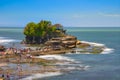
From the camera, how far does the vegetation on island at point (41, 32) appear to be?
162 m

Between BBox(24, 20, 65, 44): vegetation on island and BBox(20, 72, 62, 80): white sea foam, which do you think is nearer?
BBox(20, 72, 62, 80): white sea foam

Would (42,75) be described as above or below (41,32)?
below

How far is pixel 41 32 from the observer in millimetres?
162625

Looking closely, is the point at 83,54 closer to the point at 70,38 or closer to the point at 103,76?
the point at 70,38

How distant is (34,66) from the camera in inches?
3647

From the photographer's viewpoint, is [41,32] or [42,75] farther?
[41,32]

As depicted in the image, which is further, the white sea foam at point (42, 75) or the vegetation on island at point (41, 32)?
the vegetation on island at point (41, 32)

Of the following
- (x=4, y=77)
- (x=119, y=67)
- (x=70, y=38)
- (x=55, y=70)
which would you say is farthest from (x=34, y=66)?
(x=70, y=38)

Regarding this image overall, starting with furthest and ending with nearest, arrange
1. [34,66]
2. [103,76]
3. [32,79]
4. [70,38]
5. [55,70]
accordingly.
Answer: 1. [70,38]
2. [34,66]
3. [55,70]
4. [103,76]
5. [32,79]

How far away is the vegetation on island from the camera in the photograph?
161500 mm

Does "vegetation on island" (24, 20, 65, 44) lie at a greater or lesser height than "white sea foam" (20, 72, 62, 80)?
greater

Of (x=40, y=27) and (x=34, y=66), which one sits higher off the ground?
(x=40, y=27)

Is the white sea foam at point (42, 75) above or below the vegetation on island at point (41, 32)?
below

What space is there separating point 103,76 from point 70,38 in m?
63.8
